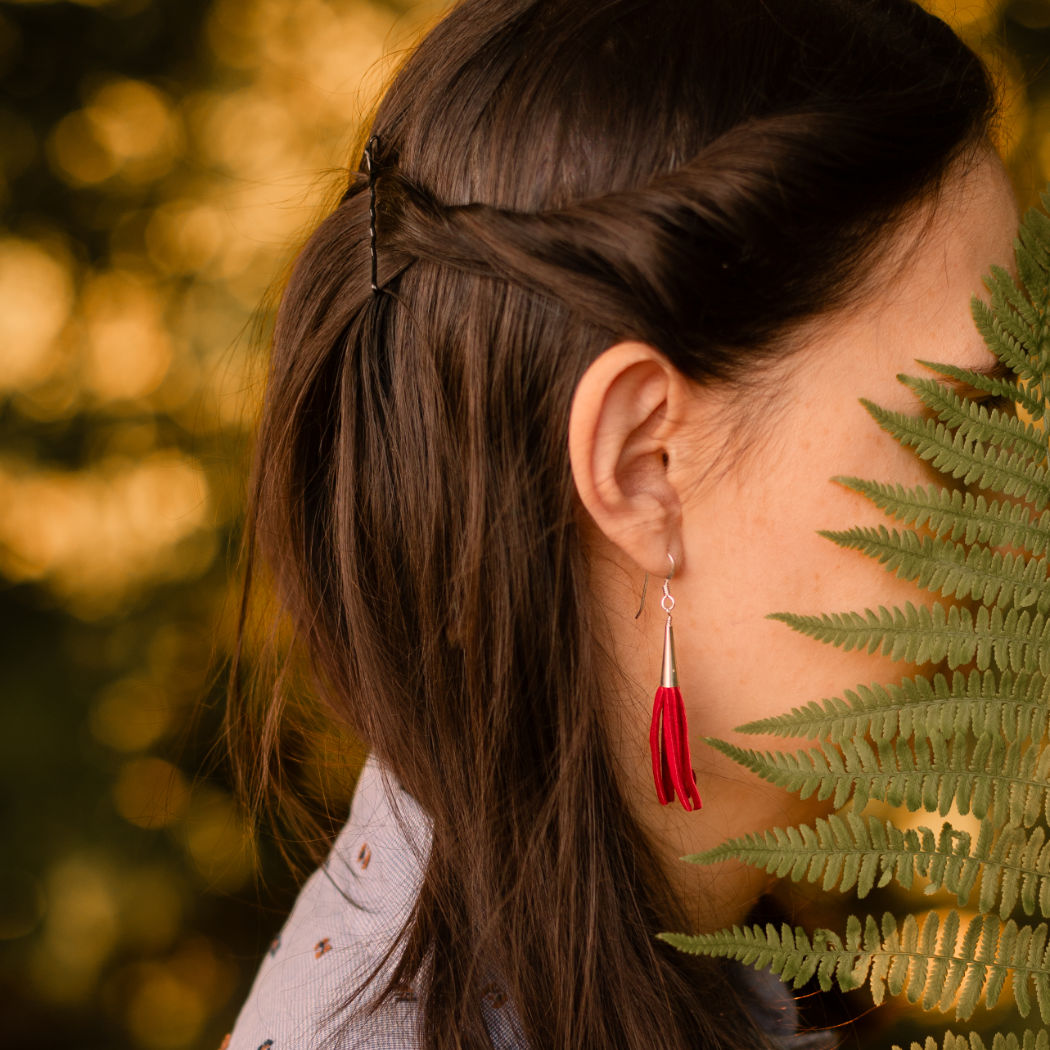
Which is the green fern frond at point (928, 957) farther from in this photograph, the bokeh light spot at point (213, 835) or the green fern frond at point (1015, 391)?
the bokeh light spot at point (213, 835)

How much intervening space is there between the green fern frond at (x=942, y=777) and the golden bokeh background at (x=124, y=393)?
1.33 m

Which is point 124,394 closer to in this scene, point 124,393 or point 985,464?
point 124,393

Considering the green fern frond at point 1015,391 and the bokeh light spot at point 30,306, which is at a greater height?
the bokeh light spot at point 30,306

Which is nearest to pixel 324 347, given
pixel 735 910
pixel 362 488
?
pixel 362 488

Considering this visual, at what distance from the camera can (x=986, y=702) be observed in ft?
2.23

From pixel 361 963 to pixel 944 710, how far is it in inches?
26.1

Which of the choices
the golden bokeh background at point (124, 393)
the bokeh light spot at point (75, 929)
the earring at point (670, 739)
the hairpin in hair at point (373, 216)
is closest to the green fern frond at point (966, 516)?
the earring at point (670, 739)

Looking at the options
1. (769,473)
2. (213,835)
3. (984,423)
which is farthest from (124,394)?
(984,423)

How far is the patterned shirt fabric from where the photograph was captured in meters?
0.93

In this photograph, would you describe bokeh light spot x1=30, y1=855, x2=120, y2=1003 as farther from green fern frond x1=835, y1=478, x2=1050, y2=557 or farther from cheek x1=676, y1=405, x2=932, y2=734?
green fern frond x1=835, y1=478, x2=1050, y2=557

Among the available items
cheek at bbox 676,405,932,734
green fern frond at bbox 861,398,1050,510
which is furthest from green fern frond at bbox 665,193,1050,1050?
cheek at bbox 676,405,932,734

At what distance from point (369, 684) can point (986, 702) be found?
0.61m

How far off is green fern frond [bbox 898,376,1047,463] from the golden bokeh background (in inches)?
55.3

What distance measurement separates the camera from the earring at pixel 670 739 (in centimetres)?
89
